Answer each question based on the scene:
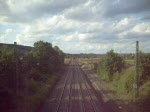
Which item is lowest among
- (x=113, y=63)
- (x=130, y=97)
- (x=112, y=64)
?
(x=130, y=97)

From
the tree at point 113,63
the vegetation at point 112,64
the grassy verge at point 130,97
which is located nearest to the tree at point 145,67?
the grassy verge at point 130,97

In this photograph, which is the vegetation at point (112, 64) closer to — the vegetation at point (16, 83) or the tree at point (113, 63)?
the tree at point (113, 63)

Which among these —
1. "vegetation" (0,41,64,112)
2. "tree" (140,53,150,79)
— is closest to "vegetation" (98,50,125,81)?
"tree" (140,53,150,79)

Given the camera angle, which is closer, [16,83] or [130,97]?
[16,83]

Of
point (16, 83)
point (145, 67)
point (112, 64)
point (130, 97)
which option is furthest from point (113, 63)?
point (16, 83)

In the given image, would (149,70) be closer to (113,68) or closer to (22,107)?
(113,68)

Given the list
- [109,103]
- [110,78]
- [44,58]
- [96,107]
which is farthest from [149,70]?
[44,58]

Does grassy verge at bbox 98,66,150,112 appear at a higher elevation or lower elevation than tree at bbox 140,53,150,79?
lower

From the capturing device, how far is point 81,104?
1086 inches

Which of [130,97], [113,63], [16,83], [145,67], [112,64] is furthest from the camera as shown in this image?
[112,64]

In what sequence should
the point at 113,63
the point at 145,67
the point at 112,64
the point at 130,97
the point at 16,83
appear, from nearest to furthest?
the point at 16,83 < the point at 130,97 < the point at 145,67 < the point at 113,63 < the point at 112,64

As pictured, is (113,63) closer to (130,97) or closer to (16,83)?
(130,97)

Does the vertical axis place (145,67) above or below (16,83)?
above

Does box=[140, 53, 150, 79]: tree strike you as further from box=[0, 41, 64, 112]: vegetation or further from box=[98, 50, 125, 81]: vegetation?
box=[0, 41, 64, 112]: vegetation
